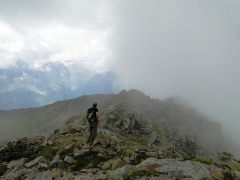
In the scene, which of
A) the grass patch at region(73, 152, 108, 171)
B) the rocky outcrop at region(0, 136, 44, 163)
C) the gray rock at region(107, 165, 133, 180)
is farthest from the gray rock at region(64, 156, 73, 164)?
the gray rock at region(107, 165, 133, 180)

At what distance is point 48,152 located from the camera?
19672 millimetres

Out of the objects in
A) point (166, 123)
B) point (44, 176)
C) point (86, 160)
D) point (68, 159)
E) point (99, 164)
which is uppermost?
point (166, 123)

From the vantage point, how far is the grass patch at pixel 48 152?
18.8 metres

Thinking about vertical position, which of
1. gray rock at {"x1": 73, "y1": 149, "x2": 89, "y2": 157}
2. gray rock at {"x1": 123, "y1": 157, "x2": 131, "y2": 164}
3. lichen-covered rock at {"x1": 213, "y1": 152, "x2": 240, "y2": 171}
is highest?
gray rock at {"x1": 73, "y1": 149, "x2": 89, "y2": 157}

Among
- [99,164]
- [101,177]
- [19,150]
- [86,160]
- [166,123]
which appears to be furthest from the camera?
[166,123]

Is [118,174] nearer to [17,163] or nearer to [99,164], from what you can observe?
[99,164]

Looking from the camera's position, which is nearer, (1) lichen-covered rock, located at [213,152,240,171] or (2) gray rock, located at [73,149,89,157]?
(1) lichen-covered rock, located at [213,152,240,171]

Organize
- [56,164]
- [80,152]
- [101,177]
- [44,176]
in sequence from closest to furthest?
1. [101,177]
2. [44,176]
3. [56,164]
4. [80,152]

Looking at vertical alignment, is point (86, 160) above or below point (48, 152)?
below

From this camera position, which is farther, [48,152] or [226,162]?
[48,152]

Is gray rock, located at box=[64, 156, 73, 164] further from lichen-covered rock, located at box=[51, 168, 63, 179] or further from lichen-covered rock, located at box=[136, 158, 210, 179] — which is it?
lichen-covered rock, located at box=[136, 158, 210, 179]

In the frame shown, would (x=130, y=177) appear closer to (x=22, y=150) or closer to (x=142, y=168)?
(x=142, y=168)

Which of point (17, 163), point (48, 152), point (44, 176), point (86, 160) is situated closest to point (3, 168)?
point (17, 163)

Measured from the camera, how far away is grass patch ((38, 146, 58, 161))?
61.7 ft
